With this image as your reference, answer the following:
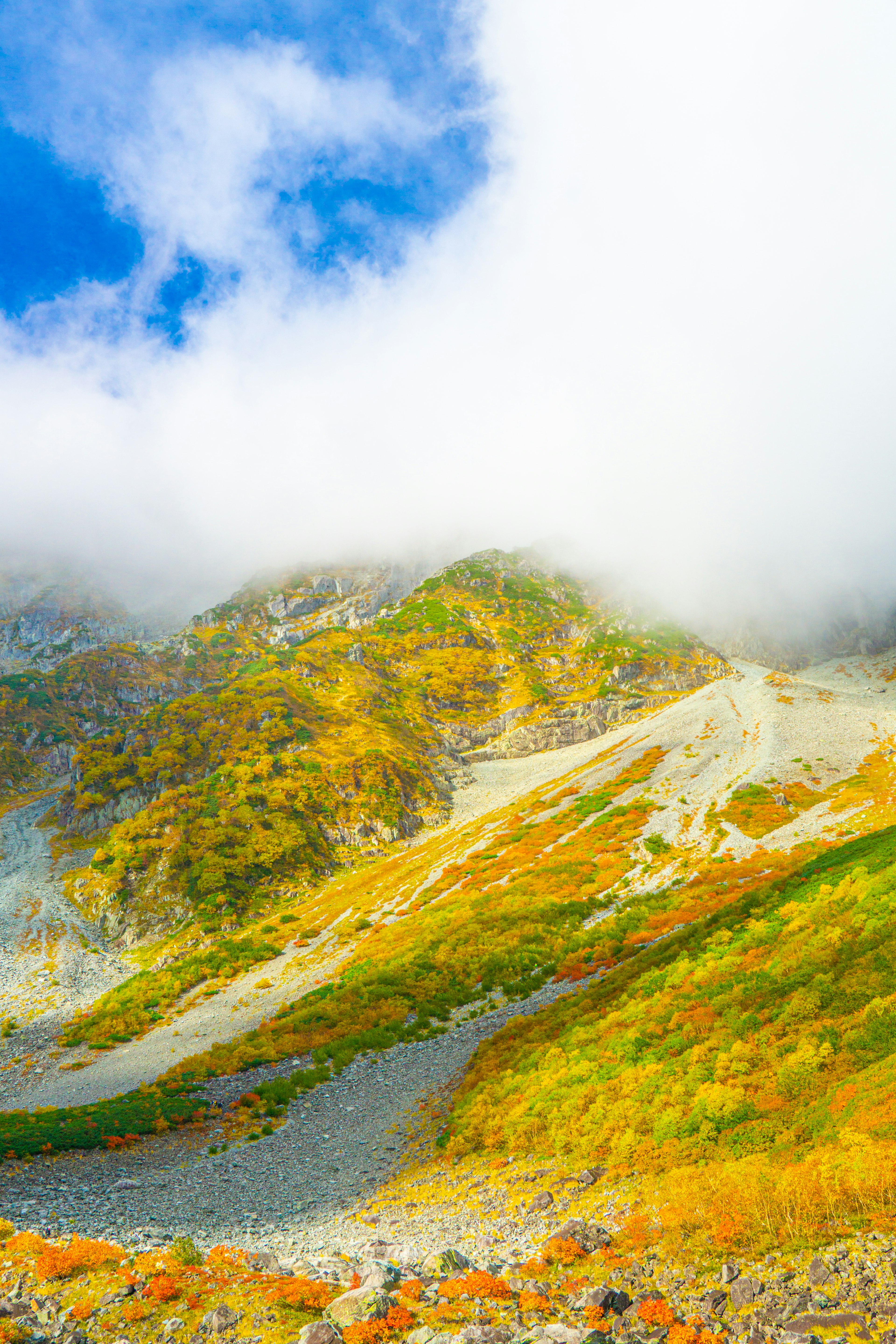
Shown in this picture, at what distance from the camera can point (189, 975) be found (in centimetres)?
5822

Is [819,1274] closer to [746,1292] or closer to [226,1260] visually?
[746,1292]

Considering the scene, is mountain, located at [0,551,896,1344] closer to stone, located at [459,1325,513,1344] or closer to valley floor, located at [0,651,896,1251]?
stone, located at [459,1325,513,1344]

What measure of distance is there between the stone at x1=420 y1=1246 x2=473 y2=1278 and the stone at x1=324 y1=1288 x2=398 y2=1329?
5.74 feet

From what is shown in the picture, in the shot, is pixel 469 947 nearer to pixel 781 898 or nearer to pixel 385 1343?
pixel 781 898

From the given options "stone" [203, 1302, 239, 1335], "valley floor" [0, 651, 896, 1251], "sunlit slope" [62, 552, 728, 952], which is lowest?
"valley floor" [0, 651, 896, 1251]

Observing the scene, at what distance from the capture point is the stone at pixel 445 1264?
12.8m

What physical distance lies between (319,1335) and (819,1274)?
8.81m

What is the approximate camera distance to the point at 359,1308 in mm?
11148

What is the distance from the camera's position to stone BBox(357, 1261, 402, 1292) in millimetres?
12148

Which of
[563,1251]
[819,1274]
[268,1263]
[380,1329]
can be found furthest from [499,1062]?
[819,1274]

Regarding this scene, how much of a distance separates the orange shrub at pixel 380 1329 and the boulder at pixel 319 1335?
21cm

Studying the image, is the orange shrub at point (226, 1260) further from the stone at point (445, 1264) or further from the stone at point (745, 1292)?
the stone at point (745, 1292)

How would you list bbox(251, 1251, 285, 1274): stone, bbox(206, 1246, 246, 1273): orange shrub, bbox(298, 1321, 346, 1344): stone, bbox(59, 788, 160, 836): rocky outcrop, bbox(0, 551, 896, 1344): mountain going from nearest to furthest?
bbox(298, 1321, 346, 1344): stone
bbox(0, 551, 896, 1344): mountain
bbox(206, 1246, 246, 1273): orange shrub
bbox(251, 1251, 285, 1274): stone
bbox(59, 788, 160, 836): rocky outcrop

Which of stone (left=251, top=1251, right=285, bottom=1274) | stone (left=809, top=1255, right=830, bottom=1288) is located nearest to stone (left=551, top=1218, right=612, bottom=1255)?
stone (left=809, top=1255, right=830, bottom=1288)
